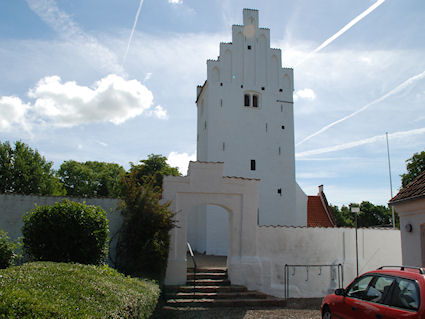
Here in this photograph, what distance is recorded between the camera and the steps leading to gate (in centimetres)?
1194

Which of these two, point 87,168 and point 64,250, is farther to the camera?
point 87,168

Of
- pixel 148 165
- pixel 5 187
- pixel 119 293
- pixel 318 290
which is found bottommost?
pixel 318 290

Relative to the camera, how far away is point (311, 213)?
26.6 metres

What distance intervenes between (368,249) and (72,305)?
13.8 m

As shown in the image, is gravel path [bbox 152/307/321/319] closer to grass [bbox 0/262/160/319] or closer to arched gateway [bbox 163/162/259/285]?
arched gateway [bbox 163/162/259/285]

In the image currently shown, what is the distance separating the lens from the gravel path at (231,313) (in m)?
10.6

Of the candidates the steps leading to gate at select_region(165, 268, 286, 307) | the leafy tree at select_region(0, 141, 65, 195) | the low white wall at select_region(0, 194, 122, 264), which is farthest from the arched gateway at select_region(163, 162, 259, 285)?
the leafy tree at select_region(0, 141, 65, 195)

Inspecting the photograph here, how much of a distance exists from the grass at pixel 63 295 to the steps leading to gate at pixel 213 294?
4.42 m

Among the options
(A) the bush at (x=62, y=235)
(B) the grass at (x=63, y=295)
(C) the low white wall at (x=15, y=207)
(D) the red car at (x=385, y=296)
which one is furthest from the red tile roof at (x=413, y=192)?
(C) the low white wall at (x=15, y=207)

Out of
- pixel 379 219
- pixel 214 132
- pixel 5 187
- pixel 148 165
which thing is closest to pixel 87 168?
pixel 148 165

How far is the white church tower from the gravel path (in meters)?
11.9

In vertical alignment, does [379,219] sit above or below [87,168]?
below

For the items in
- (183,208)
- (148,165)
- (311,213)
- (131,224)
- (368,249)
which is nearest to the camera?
(131,224)

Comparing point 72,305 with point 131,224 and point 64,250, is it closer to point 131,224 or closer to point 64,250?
point 64,250
